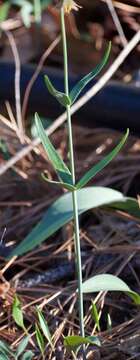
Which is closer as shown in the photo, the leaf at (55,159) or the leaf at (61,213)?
the leaf at (55,159)

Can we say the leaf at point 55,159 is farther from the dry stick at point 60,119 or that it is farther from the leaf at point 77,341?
the dry stick at point 60,119

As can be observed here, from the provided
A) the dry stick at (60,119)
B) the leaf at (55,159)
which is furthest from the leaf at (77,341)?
the dry stick at (60,119)

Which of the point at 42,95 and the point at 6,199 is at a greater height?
the point at 42,95

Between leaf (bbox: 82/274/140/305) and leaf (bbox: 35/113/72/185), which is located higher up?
leaf (bbox: 35/113/72/185)

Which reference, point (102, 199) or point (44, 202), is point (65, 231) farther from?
point (102, 199)

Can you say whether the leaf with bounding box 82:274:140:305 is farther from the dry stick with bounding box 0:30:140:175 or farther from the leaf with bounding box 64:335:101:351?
the dry stick with bounding box 0:30:140:175

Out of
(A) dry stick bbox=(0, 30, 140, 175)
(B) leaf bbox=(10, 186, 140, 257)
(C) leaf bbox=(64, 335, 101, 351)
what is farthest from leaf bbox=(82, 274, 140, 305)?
(A) dry stick bbox=(0, 30, 140, 175)

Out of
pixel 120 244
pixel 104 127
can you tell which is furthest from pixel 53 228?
pixel 104 127

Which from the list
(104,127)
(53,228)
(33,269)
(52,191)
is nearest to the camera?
(53,228)

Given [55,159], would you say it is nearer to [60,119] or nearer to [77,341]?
[77,341]

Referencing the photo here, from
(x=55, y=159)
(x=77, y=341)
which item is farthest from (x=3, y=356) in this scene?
(x=55, y=159)

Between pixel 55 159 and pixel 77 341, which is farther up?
pixel 55 159
